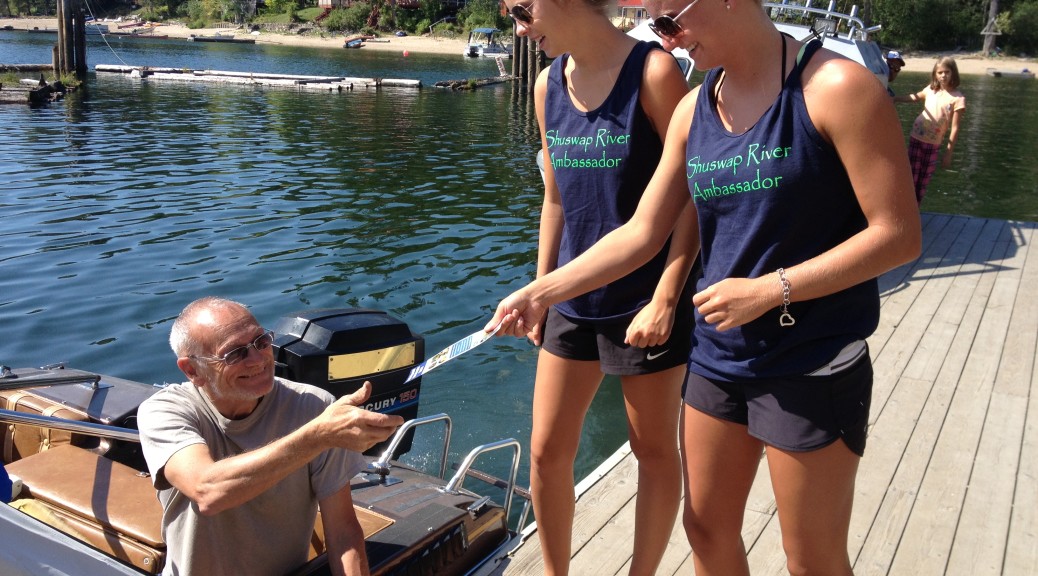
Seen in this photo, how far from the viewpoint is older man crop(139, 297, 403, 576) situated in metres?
1.97

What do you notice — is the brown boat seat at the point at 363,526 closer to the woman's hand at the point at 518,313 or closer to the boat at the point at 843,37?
the woman's hand at the point at 518,313

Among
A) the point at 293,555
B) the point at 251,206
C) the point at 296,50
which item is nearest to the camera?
the point at 293,555

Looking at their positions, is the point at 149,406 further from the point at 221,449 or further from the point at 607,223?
the point at 607,223

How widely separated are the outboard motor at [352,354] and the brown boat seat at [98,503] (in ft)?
2.61

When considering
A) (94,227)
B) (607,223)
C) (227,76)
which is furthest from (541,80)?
(227,76)

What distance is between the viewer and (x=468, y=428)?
550 centimetres

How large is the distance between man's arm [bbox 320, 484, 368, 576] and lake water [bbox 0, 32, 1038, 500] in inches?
110

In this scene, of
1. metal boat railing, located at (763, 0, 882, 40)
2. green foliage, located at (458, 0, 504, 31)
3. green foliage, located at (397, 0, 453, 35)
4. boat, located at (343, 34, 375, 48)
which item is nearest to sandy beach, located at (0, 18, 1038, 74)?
boat, located at (343, 34, 375, 48)

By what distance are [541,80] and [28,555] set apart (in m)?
1.77

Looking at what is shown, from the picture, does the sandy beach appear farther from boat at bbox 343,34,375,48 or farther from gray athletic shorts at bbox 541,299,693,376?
gray athletic shorts at bbox 541,299,693,376

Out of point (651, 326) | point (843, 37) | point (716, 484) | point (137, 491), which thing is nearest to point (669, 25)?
point (651, 326)

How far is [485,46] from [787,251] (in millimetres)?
57608

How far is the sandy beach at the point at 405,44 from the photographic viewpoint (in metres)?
50.7

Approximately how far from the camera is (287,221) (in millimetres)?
10992
